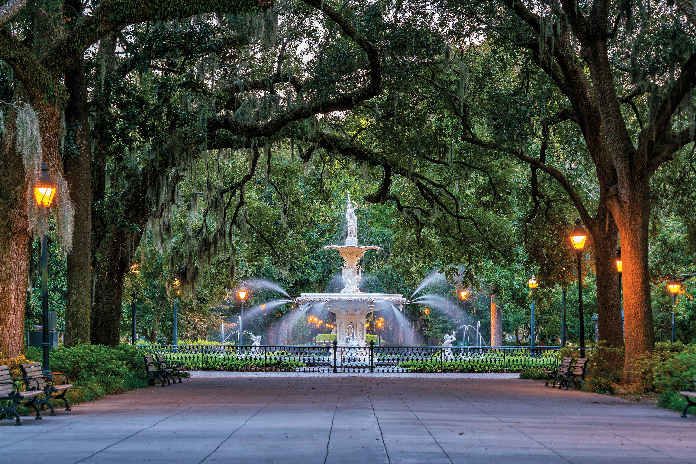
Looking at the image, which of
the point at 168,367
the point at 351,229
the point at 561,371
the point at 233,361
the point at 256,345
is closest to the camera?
the point at 561,371

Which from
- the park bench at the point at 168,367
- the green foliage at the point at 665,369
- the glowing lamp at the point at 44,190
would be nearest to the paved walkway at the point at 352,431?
the green foliage at the point at 665,369

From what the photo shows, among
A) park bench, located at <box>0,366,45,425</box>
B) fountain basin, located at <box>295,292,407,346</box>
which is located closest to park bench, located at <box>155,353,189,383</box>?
park bench, located at <box>0,366,45,425</box>

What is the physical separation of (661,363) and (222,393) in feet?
31.7

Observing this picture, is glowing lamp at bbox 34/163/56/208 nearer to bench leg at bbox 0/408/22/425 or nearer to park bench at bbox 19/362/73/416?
park bench at bbox 19/362/73/416

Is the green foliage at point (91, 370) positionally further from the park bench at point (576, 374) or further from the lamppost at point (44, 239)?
the park bench at point (576, 374)

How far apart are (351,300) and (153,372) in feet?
41.7

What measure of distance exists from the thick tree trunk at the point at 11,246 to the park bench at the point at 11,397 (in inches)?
63.8

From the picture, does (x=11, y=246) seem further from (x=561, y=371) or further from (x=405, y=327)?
(x=405, y=327)

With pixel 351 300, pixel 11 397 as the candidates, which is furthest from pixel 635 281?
pixel 351 300

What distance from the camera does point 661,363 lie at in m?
14.9

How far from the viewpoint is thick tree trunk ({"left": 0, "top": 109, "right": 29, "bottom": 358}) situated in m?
13.3

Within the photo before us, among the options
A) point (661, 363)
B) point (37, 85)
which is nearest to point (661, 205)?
point (661, 363)

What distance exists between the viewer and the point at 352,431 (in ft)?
31.7

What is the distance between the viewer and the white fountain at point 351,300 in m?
31.2
